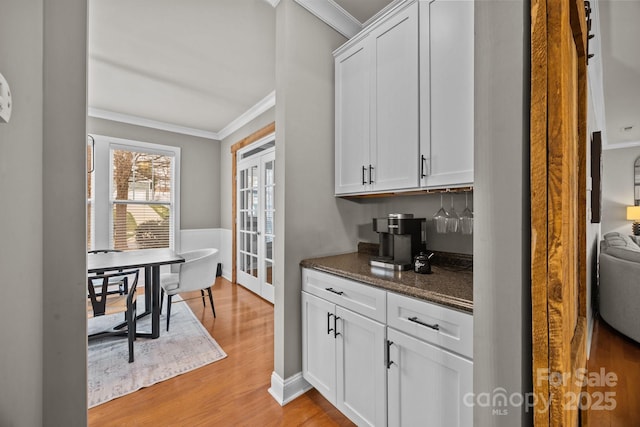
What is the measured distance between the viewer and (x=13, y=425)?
0.62 meters

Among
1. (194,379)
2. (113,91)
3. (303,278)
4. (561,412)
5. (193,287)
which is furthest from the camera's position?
(113,91)

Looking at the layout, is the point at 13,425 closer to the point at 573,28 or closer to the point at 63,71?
the point at 63,71

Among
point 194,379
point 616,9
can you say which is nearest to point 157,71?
point 194,379

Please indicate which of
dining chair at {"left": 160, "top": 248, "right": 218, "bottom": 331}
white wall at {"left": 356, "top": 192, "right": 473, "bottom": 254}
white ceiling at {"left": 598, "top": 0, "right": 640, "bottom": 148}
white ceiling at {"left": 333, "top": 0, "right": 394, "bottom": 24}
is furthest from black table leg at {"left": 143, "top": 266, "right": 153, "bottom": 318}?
white ceiling at {"left": 598, "top": 0, "right": 640, "bottom": 148}

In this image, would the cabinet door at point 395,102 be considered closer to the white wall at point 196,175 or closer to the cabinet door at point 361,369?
the cabinet door at point 361,369

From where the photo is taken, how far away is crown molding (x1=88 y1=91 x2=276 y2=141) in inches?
145

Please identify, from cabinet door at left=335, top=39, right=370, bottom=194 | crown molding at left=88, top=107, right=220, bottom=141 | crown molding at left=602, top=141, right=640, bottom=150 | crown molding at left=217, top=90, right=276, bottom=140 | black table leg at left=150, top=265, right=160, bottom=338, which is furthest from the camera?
crown molding at left=602, top=141, right=640, bottom=150

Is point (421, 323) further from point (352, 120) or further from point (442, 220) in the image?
point (352, 120)

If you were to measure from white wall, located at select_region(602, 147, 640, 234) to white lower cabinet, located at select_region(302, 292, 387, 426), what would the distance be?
735 cm

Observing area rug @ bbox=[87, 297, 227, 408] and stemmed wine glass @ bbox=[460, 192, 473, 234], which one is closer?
stemmed wine glass @ bbox=[460, 192, 473, 234]

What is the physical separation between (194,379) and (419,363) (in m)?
1.70

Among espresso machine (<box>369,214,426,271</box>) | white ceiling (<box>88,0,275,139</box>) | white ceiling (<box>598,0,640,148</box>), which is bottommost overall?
espresso machine (<box>369,214,426,271</box>)

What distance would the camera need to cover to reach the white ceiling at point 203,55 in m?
2.06

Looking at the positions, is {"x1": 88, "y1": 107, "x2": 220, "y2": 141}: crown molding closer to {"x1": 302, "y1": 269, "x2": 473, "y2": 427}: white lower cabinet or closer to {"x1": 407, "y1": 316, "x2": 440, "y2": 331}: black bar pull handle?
{"x1": 302, "y1": 269, "x2": 473, "y2": 427}: white lower cabinet
